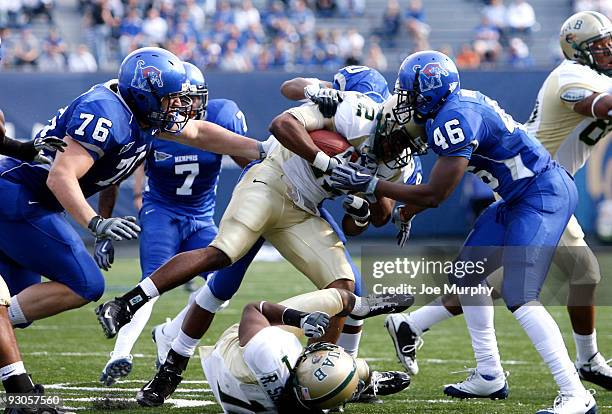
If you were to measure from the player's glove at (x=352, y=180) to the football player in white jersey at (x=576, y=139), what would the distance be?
859 mm

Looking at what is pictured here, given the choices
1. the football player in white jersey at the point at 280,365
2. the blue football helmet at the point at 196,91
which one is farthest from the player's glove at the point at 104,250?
the blue football helmet at the point at 196,91

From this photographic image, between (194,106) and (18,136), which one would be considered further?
(18,136)

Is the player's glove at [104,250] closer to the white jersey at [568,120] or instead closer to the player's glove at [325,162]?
the player's glove at [325,162]

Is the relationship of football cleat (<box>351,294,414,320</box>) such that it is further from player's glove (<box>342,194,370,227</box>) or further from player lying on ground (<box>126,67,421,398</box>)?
player's glove (<box>342,194,370,227</box>)

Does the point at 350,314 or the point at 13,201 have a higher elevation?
the point at 13,201

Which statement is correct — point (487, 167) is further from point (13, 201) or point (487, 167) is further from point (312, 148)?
point (13, 201)

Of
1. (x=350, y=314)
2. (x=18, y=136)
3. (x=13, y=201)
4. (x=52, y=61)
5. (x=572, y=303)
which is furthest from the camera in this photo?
(x=52, y=61)

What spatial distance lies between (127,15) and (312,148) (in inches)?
484

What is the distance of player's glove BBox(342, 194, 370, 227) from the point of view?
188 inches

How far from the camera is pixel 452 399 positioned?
4.78 meters

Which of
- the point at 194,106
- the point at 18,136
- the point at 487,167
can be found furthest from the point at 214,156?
the point at 18,136

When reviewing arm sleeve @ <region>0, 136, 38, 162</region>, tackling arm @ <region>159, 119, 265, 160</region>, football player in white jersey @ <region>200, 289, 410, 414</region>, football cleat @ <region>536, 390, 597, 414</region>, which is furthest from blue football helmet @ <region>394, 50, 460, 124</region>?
arm sleeve @ <region>0, 136, 38, 162</region>

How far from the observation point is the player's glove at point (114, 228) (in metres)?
4.20

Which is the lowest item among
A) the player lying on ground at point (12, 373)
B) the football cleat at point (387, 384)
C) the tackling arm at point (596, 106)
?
the football cleat at point (387, 384)
